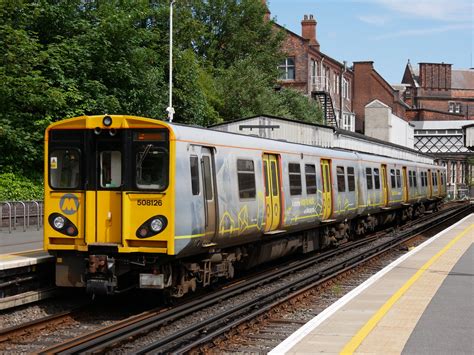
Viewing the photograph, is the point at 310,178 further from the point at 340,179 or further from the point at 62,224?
the point at 62,224

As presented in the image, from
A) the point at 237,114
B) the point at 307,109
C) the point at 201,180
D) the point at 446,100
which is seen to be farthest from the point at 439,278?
the point at 446,100

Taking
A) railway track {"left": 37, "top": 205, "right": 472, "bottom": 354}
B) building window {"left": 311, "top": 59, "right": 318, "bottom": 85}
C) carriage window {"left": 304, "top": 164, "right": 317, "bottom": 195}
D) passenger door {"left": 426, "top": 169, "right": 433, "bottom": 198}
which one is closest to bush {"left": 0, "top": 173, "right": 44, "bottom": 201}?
carriage window {"left": 304, "top": 164, "right": 317, "bottom": 195}

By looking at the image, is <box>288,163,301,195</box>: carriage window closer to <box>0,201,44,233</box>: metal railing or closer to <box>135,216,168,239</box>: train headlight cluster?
<box>135,216,168,239</box>: train headlight cluster

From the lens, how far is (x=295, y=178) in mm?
15891

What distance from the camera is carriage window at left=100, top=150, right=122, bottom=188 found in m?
10.9

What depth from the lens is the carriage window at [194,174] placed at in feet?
36.2

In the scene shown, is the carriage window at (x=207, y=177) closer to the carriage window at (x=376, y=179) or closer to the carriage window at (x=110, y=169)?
the carriage window at (x=110, y=169)

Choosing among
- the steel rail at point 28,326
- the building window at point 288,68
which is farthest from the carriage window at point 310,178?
the building window at point 288,68

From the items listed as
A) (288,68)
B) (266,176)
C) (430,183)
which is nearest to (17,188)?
(266,176)

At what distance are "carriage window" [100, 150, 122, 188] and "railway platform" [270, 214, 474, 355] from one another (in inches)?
140

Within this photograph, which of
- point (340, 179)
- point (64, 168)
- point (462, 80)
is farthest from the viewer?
point (462, 80)

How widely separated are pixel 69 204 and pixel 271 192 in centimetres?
459

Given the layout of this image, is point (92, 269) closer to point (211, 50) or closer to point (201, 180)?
point (201, 180)

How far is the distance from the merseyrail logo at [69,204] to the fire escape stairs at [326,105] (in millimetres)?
44878
